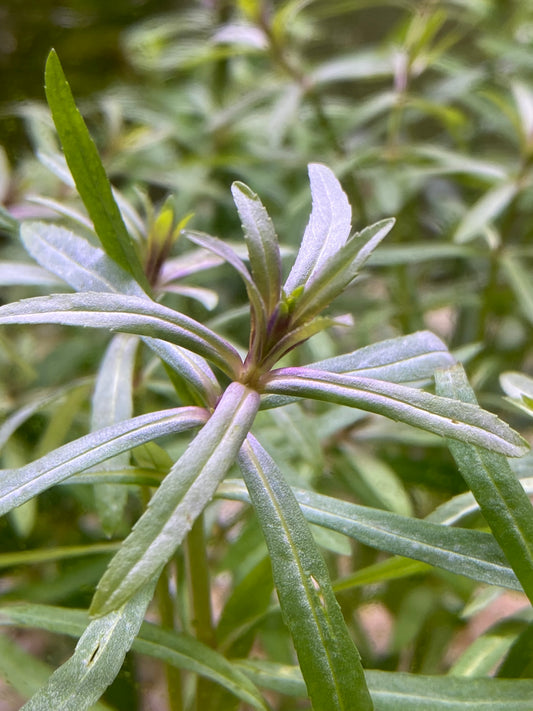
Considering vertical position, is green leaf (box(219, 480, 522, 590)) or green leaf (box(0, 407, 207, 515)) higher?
green leaf (box(0, 407, 207, 515))

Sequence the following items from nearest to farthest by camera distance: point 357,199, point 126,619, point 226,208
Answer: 1. point 126,619
2. point 357,199
3. point 226,208

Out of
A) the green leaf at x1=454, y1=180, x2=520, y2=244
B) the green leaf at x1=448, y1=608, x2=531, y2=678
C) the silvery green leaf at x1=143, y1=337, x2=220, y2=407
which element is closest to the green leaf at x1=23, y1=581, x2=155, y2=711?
the silvery green leaf at x1=143, y1=337, x2=220, y2=407

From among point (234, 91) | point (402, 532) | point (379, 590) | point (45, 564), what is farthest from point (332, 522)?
point (234, 91)

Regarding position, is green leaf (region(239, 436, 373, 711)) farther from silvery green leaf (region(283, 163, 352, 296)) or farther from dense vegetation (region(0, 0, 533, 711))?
silvery green leaf (region(283, 163, 352, 296))

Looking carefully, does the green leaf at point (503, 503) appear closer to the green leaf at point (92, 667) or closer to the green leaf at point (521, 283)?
the green leaf at point (92, 667)

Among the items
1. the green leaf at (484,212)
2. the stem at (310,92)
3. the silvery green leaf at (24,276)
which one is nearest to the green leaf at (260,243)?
the silvery green leaf at (24,276)

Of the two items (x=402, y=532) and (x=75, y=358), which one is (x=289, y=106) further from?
(x=402, y=532)
